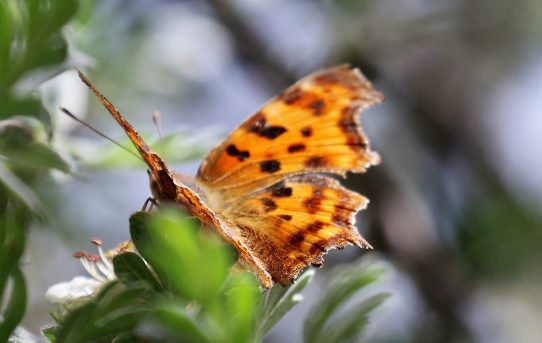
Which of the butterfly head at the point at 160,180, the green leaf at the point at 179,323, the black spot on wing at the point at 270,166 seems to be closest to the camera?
the green leaf at the point at 179,323

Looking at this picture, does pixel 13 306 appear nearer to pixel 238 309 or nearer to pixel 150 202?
pixel 238 309

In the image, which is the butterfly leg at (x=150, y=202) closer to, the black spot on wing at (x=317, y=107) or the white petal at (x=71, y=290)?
the white petal at (x=71, y=290)

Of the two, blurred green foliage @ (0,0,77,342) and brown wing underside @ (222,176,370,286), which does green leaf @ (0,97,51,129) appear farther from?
brown wing underside @ (222,176,370,286)

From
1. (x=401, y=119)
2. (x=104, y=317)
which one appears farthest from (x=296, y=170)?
(x=401, y=119)

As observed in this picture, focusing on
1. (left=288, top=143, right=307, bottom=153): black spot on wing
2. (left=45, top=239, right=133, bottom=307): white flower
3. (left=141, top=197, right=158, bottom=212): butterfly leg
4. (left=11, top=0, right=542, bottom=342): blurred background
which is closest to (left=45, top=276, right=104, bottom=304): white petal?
(left=45, top=239, right=133, bottom=307): white flower

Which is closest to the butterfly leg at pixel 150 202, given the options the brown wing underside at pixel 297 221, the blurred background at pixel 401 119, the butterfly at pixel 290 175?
the butterfly at pixel 290 175

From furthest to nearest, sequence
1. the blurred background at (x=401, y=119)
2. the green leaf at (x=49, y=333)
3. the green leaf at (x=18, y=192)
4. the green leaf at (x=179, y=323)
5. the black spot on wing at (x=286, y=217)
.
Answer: the blurred background at (x=401, y=119), the black spot on wing at (x=286, y=217), the green leaf at (x=18, y=192), the green leaf at (x=49, y=333), the green leaf at (x=179, y=323)
